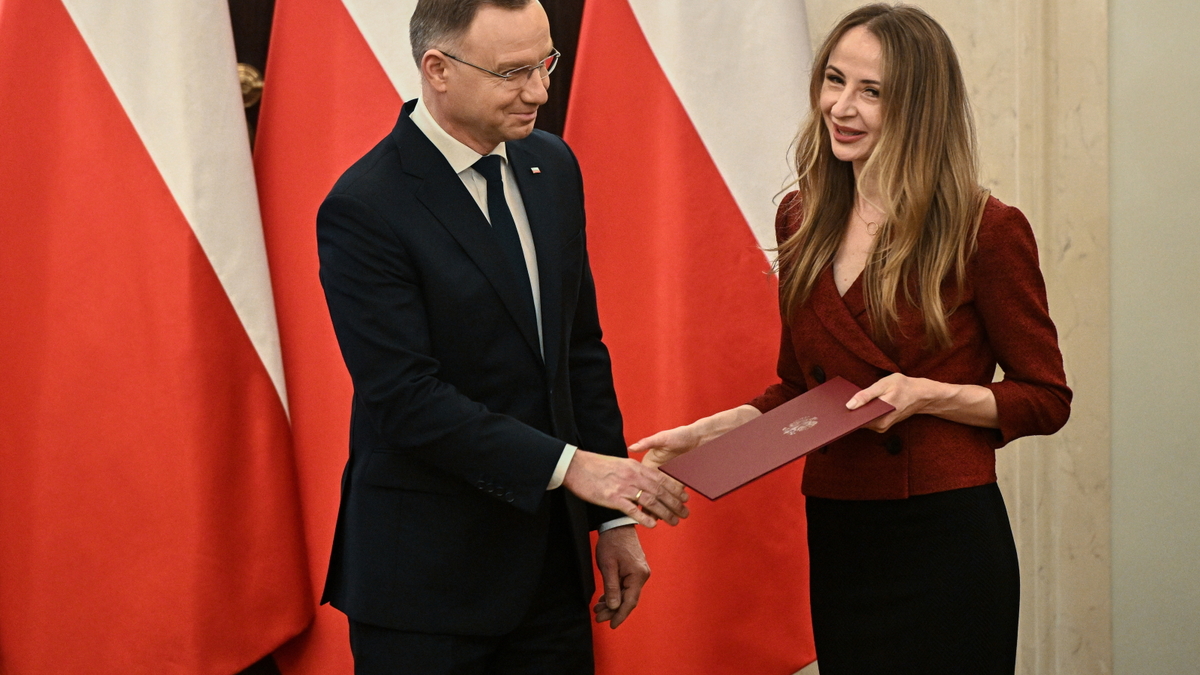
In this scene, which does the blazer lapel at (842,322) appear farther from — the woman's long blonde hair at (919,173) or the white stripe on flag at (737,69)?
the white stripe on flag at (737,69)

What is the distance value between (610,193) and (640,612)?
1.03 metres

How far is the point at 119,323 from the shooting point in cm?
229

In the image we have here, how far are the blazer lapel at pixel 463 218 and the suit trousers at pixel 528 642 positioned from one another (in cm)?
33

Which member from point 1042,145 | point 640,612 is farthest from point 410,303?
point 1042,145

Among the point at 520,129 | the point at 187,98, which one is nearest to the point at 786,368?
the point at 520,129

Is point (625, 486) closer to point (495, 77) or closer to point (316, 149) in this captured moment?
point (495, 77)

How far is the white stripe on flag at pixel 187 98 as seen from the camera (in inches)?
89.3

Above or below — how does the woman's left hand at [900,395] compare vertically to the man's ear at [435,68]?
below

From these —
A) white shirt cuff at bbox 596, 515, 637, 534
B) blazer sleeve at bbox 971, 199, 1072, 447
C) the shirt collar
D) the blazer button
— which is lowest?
white shirt cuff at bbox 596, 515, 637, 534

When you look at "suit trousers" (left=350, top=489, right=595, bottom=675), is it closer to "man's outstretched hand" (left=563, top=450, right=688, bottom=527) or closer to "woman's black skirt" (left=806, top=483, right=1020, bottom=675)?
"man's outstretched hand" (left=563, top=450, right=688, bottom=527)

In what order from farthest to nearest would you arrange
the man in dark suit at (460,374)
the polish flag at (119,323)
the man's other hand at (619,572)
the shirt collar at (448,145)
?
the polish flag at (119,323) → the man's other hand at (619,572) → the shirt collar at (448,145) → the man in dark suit at (460,374)

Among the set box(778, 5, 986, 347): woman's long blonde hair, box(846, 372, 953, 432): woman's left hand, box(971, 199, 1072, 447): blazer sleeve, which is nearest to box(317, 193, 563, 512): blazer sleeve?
box(846, 372, 953, 432): woman's left hand

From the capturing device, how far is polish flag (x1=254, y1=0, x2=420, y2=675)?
2.40 metres

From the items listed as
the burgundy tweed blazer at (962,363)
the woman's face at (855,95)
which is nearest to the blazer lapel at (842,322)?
the burgundy tweed blazer at (962,363)
